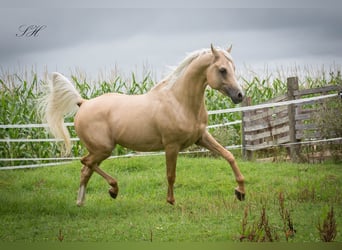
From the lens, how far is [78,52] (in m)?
4.74

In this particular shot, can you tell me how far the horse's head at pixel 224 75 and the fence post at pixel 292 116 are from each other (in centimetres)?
92

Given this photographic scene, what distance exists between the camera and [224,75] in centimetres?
448

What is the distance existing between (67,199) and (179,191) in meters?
0.76

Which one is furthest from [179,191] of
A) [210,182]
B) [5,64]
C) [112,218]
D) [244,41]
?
[5,64]

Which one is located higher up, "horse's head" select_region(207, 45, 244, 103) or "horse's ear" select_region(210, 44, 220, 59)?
"horse's ear" select_region(210, 44, 220, 59)

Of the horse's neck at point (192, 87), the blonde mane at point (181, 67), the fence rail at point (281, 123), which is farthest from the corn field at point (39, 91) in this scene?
the horse's neck at point (192, 87)

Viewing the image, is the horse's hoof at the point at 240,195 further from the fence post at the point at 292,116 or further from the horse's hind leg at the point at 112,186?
the fence post at the point at 292,116

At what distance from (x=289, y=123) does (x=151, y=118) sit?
5.20ft

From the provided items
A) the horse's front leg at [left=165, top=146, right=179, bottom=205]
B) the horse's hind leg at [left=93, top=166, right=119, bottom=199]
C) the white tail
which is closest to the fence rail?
the white tail

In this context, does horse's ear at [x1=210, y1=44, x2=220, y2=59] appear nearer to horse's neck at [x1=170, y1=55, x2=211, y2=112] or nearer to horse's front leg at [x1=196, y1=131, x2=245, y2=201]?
horse's neck at [x1=170, y1=55, x2=211, y2=112]

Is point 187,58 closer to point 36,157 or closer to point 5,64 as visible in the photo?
point 5,64

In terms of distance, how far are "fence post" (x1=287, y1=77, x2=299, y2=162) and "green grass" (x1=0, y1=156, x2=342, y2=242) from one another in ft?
0.90

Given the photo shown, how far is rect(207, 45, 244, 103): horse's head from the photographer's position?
4434 mm

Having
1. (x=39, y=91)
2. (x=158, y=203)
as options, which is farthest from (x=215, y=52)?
(x=39, y=91)
